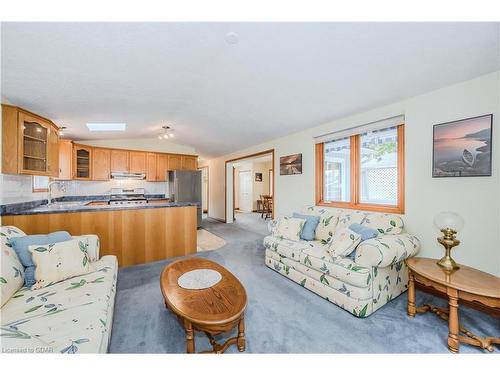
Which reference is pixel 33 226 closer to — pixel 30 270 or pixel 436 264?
pixel 30 270

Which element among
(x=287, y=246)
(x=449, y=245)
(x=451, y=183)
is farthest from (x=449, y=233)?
(x=287, y=246)

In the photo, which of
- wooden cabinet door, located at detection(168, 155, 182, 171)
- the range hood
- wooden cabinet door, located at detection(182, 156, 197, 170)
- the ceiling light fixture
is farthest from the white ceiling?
wooden cabinet door, located at detection(182, 156, 197, 170)

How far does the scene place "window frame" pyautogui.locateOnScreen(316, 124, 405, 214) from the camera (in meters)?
2.50

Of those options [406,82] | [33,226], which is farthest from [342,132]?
[33,226]

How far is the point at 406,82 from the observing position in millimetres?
2051

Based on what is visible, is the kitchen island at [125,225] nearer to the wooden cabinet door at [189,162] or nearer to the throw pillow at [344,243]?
the throw pillow at [344,243]

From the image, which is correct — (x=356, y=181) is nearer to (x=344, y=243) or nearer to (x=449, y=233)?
(x=344, y=243)

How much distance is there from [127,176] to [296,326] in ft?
16.6

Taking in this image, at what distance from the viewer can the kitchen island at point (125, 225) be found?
2510mm

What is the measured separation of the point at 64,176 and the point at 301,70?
4744mm

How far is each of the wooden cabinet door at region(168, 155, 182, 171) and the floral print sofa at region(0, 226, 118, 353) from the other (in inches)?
160

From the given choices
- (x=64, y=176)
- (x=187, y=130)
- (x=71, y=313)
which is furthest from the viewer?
(x=187, y=130)

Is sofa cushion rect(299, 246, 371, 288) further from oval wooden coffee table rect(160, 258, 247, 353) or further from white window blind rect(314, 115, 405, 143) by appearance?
white window blind rect(314, 115, 405, 143)

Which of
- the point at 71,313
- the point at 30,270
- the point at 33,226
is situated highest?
the point at 33,226
